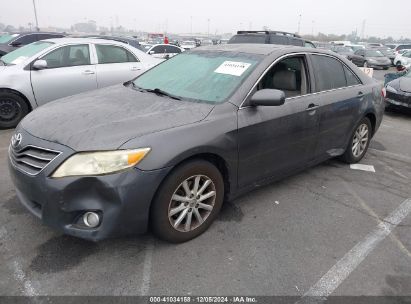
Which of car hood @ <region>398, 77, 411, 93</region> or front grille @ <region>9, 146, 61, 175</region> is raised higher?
front grille @ <region>9, 146, 61, 175</region>

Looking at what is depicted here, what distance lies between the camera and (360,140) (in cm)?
505

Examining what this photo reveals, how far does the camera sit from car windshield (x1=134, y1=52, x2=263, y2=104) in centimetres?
333

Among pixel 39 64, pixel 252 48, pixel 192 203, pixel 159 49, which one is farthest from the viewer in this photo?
pixel 159 49

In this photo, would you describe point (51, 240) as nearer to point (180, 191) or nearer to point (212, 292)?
point (180, 191)

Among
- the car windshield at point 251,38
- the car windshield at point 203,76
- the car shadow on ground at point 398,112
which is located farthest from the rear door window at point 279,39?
the car windshield at point 203,76

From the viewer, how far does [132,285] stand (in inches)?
99.5

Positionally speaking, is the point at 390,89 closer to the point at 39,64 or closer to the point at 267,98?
the point at 267,98

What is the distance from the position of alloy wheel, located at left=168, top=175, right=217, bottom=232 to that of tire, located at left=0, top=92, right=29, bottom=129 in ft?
15.1

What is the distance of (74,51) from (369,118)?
5.19m

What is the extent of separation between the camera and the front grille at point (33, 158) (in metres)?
2.58

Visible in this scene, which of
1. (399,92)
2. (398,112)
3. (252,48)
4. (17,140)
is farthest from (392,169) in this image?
(398,112)

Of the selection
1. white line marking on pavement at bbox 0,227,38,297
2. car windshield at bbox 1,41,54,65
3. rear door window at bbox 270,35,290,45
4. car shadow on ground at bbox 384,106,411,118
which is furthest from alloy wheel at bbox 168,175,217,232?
rear door window at bbox 270,35,290,45

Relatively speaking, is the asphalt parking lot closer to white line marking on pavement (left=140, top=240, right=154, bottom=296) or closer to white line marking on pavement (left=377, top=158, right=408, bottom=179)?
white line marking on pavement (left=140, top=240, right=154, bottom=296)

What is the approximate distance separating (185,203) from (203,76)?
4.36 ft
